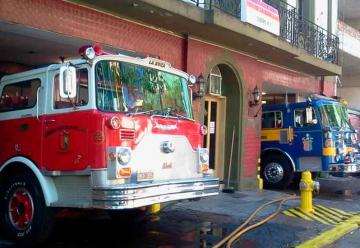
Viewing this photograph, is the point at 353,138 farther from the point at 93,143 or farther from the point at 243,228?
the point at 93,143

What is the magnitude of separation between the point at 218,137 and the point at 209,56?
2466 mm

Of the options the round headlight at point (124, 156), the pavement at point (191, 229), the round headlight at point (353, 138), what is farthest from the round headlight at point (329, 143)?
the round headlight at point (124, 156)

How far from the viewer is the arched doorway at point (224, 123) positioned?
14094 mm

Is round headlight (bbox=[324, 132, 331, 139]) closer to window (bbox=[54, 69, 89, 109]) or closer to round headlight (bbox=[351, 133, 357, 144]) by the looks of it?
round headlight (bbox=[351, 133, 357, 144])

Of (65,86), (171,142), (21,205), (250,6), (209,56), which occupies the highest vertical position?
(250,6)

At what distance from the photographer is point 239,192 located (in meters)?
13.8

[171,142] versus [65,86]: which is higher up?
[65,86]

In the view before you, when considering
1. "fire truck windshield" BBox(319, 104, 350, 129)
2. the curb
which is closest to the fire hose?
→ the curb

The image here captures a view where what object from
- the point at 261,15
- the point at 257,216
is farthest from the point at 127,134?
the point at 261,15

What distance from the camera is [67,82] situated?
21.8ft

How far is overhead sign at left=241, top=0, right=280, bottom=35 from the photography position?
12789mm

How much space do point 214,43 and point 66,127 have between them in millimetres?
6951

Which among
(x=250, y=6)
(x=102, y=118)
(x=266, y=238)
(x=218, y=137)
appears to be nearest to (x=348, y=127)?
(x=218, y=137)

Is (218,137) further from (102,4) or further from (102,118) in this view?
(102,118)
